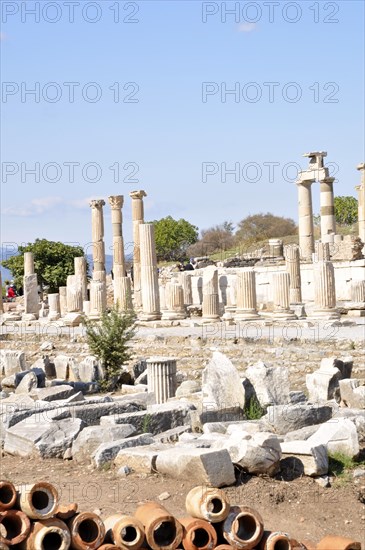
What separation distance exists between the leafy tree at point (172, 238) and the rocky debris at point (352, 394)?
202 ft

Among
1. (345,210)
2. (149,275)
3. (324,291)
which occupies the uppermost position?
(345,210)

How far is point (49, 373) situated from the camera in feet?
66.2

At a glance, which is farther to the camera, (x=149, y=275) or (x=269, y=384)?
(x=149, y=275)

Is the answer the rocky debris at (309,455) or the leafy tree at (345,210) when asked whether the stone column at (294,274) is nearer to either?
the rocky debris at (309,455)

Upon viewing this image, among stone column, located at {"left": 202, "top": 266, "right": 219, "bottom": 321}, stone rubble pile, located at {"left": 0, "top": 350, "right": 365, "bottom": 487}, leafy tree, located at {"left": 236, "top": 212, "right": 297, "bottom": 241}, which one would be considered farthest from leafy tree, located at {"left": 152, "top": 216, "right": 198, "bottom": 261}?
stone rubble pile, located at {"left": 0, "top": 350, "right": 365, "bottom": 487}

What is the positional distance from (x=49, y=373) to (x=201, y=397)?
8219 mm

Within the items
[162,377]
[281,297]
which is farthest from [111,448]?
[281,297]

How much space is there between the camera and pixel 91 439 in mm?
10398

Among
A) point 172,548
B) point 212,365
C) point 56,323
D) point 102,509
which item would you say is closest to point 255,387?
point 212,365

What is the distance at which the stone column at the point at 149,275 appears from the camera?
99.2 feet

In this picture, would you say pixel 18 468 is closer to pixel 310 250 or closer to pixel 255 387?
pixel 255 387

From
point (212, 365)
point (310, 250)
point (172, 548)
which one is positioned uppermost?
point (310, 250)

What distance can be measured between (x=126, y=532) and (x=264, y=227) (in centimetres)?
7165

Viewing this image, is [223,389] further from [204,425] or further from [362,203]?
[362,203]
